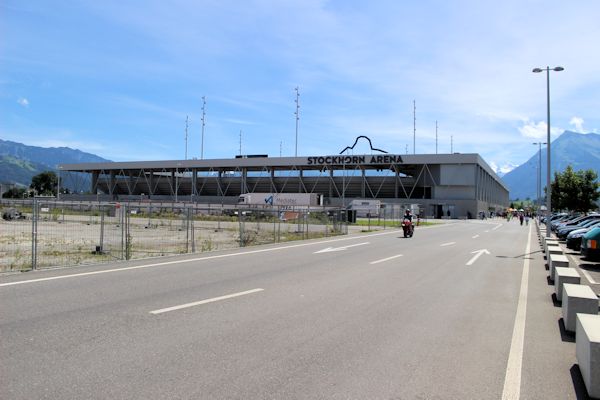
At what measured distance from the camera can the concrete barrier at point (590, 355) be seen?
14.1ft

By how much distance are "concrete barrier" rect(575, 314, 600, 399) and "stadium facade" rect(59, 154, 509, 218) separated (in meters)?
79.5

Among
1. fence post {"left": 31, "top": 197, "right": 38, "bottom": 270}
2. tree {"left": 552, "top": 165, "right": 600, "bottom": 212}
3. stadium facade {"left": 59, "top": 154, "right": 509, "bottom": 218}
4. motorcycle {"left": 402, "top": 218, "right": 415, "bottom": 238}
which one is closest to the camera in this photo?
fence post {"left": 31, "top": 197, "right": 38, "bottom": 270}

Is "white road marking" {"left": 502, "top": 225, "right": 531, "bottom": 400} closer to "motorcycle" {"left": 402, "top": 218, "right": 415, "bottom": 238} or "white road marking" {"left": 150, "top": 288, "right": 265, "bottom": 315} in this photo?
"white road marking" {"left": 150, "top": 288, "right": 265, "bottom": 315}

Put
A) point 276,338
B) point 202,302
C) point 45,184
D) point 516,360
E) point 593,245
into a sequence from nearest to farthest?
1. point 516,360
2. point 276,338
3. point 202,302
4. point 593,245
5. point 45,184

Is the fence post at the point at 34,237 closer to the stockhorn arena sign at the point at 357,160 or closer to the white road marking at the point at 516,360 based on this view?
the white road marking at the point at 516,360

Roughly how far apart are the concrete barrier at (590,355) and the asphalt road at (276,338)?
0.51ft

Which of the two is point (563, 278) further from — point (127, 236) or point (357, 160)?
point (357, 160)

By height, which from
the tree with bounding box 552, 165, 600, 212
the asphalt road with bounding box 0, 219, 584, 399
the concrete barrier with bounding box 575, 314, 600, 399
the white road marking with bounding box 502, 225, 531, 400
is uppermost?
the tree with bounding box 552, 165, 600, 212

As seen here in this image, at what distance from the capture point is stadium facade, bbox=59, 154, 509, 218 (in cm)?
8281

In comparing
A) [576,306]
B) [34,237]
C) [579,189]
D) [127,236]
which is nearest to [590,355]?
[576,306]

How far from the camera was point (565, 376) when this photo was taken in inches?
193

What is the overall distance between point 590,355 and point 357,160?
8450 centimetres

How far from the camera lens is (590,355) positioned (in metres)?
4.36

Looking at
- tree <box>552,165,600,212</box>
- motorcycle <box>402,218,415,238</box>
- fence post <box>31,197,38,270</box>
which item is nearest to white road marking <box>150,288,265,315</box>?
fence post <box>31,197,38,270</box>
